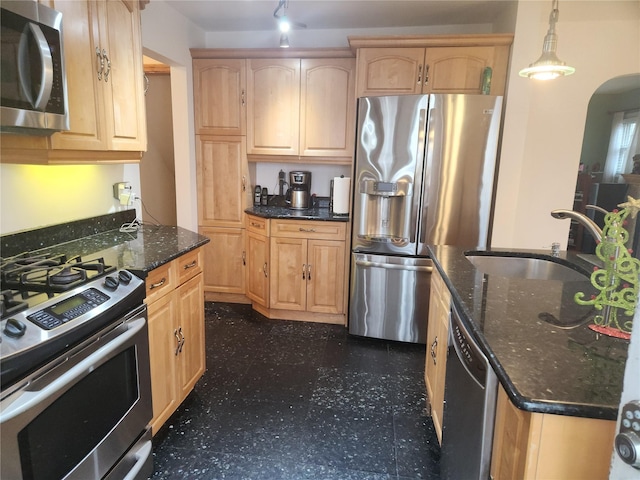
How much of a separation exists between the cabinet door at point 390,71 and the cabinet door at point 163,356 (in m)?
2.10

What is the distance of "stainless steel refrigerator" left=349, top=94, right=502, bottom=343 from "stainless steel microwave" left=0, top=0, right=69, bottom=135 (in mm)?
1915

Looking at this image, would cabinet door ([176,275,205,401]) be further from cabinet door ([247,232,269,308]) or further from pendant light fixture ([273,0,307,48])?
pendant light fixture ([273,0,307,48])

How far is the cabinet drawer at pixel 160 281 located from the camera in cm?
171

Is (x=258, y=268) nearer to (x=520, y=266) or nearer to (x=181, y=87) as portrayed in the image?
(x=181, y=87)

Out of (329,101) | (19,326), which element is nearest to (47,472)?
(19,326)

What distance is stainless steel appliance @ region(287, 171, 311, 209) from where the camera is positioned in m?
3.62

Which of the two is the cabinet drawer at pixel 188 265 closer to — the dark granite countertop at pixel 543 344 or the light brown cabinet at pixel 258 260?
the light brown cabinet at pixel 258 260

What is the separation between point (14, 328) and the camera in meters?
1.06

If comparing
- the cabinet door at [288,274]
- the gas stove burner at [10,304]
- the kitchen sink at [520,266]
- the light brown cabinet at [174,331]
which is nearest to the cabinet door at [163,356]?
the light brown cabinet at [174,331]

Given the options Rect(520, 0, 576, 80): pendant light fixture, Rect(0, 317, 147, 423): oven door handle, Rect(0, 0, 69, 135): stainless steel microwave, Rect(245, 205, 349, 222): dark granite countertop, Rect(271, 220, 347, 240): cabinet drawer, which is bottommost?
Rect(0, 317, 147, 423): oven door handle

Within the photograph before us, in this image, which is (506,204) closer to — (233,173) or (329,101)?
(329,101)

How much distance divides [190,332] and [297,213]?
5.02 feet

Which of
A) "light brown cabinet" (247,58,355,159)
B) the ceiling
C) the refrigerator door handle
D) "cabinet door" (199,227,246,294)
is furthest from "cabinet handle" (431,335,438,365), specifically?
the ceiling

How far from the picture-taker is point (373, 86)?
299 centimetres
